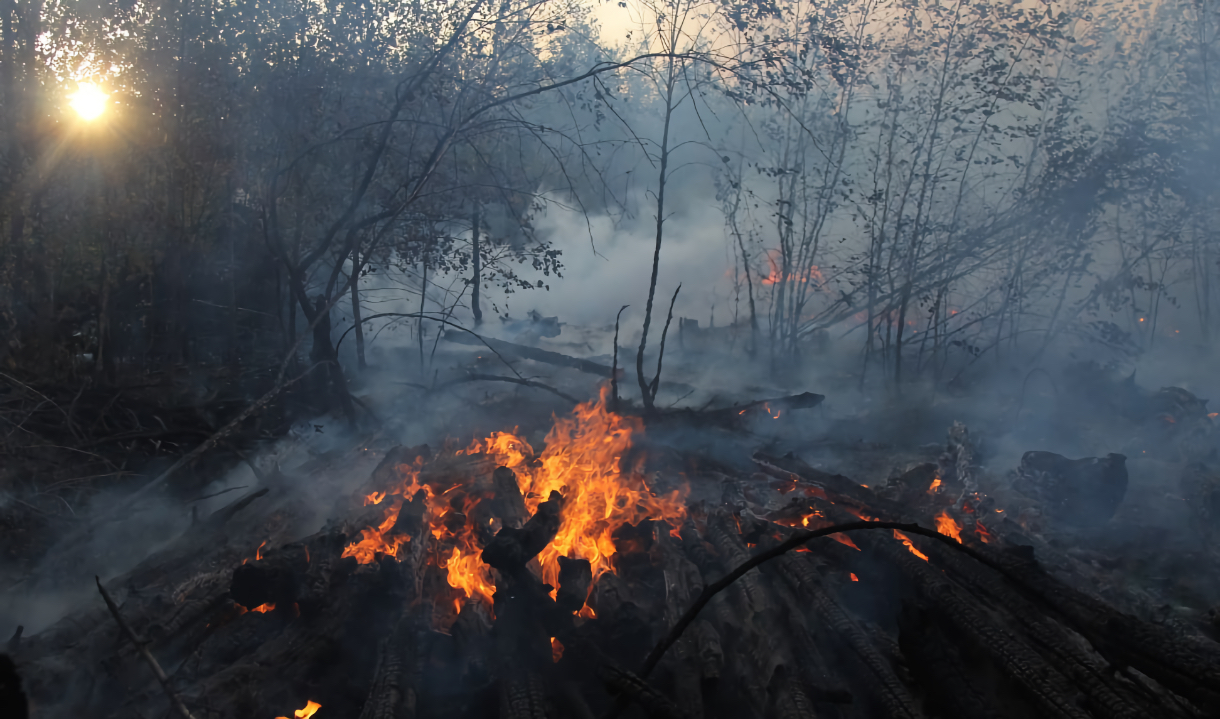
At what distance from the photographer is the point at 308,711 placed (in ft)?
11.3

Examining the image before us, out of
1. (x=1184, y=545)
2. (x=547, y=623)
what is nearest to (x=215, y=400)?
(x=547, y=623)

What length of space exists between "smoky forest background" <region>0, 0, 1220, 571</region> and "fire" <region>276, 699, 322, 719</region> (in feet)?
11.7

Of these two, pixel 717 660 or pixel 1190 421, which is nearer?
pixel 717 660

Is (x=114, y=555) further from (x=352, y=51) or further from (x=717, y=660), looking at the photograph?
(x=352, y=51)

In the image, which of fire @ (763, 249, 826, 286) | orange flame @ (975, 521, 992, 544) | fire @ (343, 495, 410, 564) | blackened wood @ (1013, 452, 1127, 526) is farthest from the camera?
fire @ (763, 249, 826, 286)

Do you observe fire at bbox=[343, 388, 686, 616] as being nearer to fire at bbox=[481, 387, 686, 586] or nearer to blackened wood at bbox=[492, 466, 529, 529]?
fire at bbox=[481, 387, 686, 586]

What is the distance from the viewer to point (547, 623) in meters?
3.79

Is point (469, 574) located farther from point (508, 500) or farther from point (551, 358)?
point (551, 358)

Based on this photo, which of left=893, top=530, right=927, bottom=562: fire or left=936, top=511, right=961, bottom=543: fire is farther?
left=936, top=511, right=961, bottom=543: fire

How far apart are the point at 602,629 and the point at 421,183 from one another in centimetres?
504

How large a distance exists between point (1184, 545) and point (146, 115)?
1343 centimetres

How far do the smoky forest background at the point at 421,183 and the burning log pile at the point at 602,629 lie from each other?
2.47 meters

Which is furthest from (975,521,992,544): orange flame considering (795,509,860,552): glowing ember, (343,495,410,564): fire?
(343,495,410,564): fire

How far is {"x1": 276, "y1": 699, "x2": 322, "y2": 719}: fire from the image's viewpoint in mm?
3426
